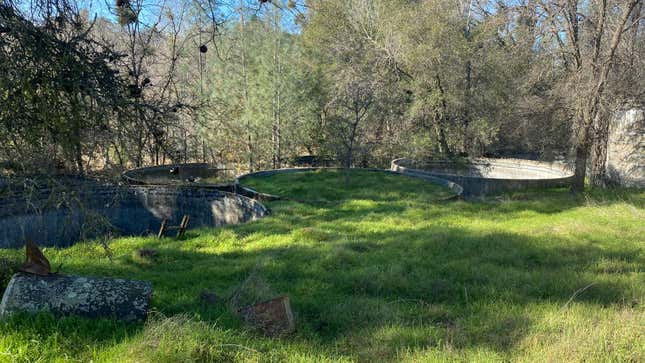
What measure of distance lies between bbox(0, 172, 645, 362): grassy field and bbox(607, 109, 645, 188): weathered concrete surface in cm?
776

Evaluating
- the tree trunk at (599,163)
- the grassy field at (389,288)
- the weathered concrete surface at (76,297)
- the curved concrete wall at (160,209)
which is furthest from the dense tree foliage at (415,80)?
the weathered concrete surface at (76,297)

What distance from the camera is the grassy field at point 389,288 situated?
3584 mm

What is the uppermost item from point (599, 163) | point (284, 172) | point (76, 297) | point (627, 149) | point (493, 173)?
point (627, 149)

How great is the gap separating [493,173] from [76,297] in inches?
848

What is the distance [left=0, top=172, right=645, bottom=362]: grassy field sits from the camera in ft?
11.8

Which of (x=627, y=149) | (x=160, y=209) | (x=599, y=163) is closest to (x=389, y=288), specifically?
(x=160, y=209)

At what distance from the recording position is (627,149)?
18.9m

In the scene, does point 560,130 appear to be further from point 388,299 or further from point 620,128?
point 388,299

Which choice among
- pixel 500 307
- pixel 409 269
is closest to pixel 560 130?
pixel 409 269

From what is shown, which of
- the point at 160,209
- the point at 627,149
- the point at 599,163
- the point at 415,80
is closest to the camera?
the point at 160,209

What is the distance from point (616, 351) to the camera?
3543mm

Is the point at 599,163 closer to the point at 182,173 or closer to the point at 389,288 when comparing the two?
the point at 389,288

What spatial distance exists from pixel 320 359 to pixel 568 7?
15674 millimetres

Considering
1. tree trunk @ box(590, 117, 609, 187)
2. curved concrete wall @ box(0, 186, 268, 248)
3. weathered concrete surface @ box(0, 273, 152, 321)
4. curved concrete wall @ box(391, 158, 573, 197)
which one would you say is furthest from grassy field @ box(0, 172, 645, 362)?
tree trunk @ box(590, 117, 609, 187)
